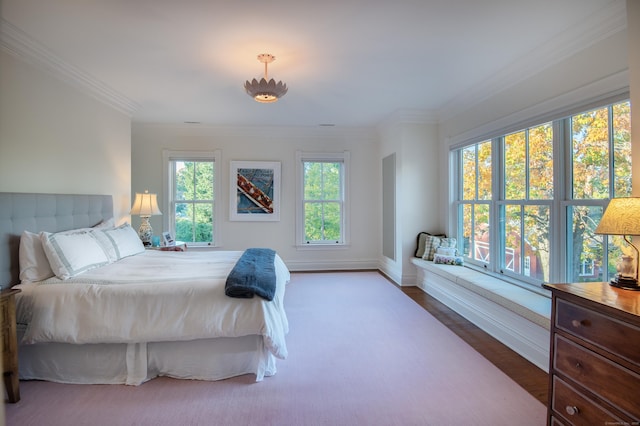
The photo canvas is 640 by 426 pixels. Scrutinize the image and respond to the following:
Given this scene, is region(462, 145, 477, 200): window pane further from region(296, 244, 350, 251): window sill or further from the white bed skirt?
the white bed skirt

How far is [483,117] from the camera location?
12.4ft

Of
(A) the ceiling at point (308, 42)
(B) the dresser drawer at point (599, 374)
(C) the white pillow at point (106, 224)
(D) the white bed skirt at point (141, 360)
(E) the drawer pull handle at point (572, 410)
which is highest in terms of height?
(A) the ceiling at point (308, 42)

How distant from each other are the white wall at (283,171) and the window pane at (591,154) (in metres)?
3.35

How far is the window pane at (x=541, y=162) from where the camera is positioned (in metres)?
3.00

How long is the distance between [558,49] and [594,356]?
7.88 feet

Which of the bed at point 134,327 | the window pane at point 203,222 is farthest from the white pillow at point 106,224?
the window pane at point 203,222

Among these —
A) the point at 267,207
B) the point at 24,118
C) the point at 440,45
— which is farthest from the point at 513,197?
the point at 24,118

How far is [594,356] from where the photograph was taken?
1569mm

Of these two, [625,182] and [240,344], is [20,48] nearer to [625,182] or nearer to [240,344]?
[240,344]

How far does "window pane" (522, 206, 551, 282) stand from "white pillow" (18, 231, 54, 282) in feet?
13.8

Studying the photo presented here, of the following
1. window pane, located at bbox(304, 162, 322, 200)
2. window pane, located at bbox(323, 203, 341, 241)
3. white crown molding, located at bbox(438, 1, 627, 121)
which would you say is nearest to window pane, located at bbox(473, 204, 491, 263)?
white crown molding, located at bbox(438, 1, 627, 121)

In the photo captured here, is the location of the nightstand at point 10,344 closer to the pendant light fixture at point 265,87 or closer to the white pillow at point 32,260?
the white pillow at point 32,260

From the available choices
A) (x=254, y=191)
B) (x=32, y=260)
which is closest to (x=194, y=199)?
(x=254, y=191)

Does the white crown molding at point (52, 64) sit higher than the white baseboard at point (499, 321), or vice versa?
the white crown molding at point (52, 64)
